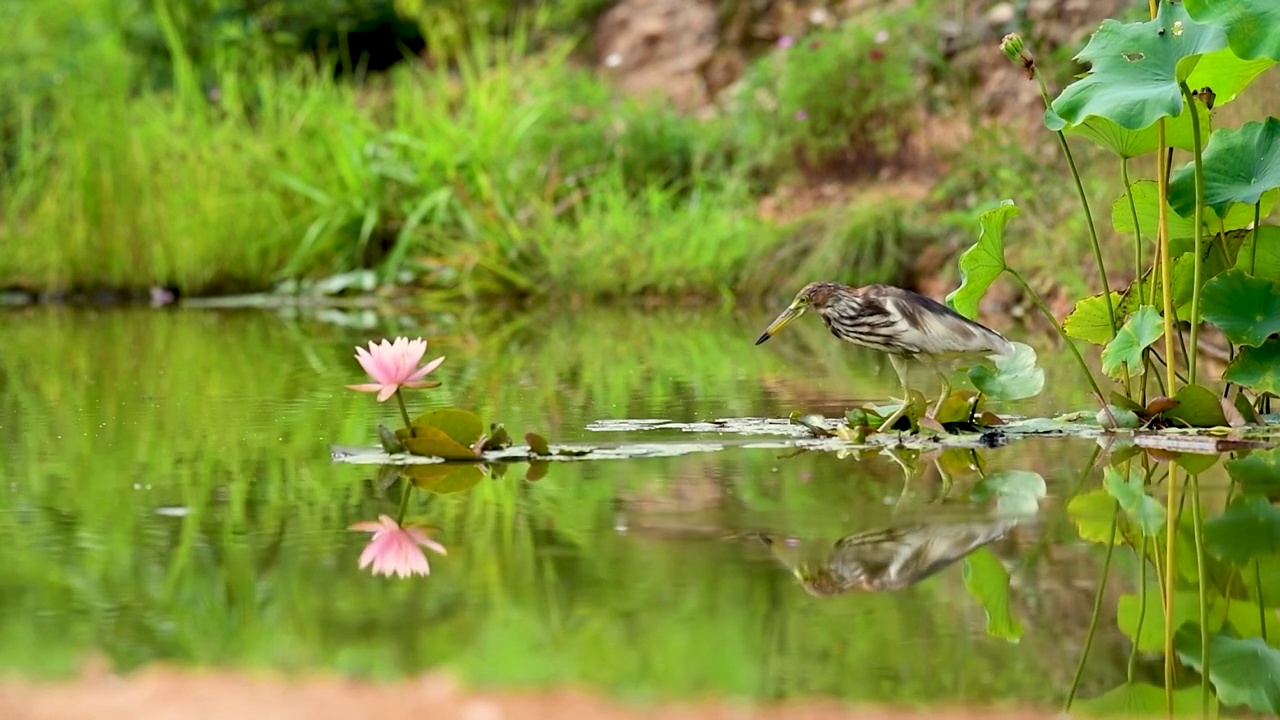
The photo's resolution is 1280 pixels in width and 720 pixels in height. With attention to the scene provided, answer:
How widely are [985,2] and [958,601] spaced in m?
11.8

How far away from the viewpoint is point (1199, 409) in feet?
14.1

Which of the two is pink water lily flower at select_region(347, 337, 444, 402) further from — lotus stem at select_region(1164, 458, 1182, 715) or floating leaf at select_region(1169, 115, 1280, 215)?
floating leaf at select_region(1169, 115, 1280, 215)

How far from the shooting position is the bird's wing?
164 inches

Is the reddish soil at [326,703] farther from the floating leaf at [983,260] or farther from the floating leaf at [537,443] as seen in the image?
the floating leaf at [983,260]

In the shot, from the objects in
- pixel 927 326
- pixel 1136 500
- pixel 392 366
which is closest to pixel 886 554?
pixel 1136 500

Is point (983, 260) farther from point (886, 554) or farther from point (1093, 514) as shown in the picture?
point (886, 554)

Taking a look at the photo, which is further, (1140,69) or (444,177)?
(444,177)

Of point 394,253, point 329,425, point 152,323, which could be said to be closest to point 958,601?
point 329,425

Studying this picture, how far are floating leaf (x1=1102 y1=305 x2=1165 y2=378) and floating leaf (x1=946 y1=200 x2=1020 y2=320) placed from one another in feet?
1.04

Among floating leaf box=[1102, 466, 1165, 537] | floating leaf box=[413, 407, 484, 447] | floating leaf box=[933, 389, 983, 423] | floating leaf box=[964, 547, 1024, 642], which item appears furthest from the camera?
floating leaf box=[933, 389, 983, 423]

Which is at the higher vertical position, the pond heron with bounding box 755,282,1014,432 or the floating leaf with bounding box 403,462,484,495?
the pond heron with bounding box 755,282,1014,432

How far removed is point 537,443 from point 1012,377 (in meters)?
1.17

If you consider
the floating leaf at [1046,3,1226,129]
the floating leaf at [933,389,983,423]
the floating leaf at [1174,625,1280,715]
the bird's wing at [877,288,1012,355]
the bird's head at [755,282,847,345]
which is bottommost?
the floating leaf at [1174,625,1280,715]

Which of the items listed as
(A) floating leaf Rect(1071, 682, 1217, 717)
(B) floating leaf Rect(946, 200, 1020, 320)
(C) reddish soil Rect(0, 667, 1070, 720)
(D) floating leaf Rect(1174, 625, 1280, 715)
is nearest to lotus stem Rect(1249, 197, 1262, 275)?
(B) floating leaf Rect(946, 200, 1020, 320)
